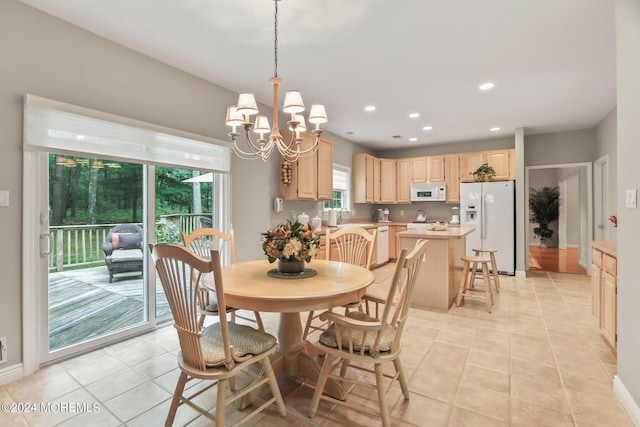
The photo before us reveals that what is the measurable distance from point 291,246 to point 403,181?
5.39 meters

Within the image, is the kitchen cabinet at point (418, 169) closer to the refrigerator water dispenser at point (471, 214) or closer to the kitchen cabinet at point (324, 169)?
the refrigerator water dispenser at point (471, 214)

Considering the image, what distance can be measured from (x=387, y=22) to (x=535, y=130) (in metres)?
4.52

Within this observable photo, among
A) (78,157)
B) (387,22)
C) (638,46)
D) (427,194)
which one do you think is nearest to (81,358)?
(78,157)

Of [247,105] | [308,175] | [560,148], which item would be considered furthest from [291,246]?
[560,148]

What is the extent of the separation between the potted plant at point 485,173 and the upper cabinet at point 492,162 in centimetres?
16

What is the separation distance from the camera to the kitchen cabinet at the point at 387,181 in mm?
6887

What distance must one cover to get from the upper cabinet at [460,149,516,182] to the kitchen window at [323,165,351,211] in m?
2.26

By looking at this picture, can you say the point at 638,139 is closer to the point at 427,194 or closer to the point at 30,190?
the point at 30,190

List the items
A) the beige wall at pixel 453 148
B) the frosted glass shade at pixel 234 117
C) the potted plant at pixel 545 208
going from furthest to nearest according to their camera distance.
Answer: the potted plant at pixel 545 208, the beige wall at pixel 453 148, the frosted glass shade at pixel 234 117

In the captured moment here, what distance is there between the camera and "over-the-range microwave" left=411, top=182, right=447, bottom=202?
6.39 meters

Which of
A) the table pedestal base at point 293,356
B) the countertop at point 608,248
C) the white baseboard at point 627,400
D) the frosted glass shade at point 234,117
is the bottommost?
the white baseboard at point 627,400

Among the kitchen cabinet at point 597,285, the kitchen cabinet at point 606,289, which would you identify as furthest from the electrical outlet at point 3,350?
the kitchen cabinet at point 597,285

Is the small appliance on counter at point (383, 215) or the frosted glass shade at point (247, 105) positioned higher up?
the frosted glass shade at point (247, 105)

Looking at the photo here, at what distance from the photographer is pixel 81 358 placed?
2477 millimetres
